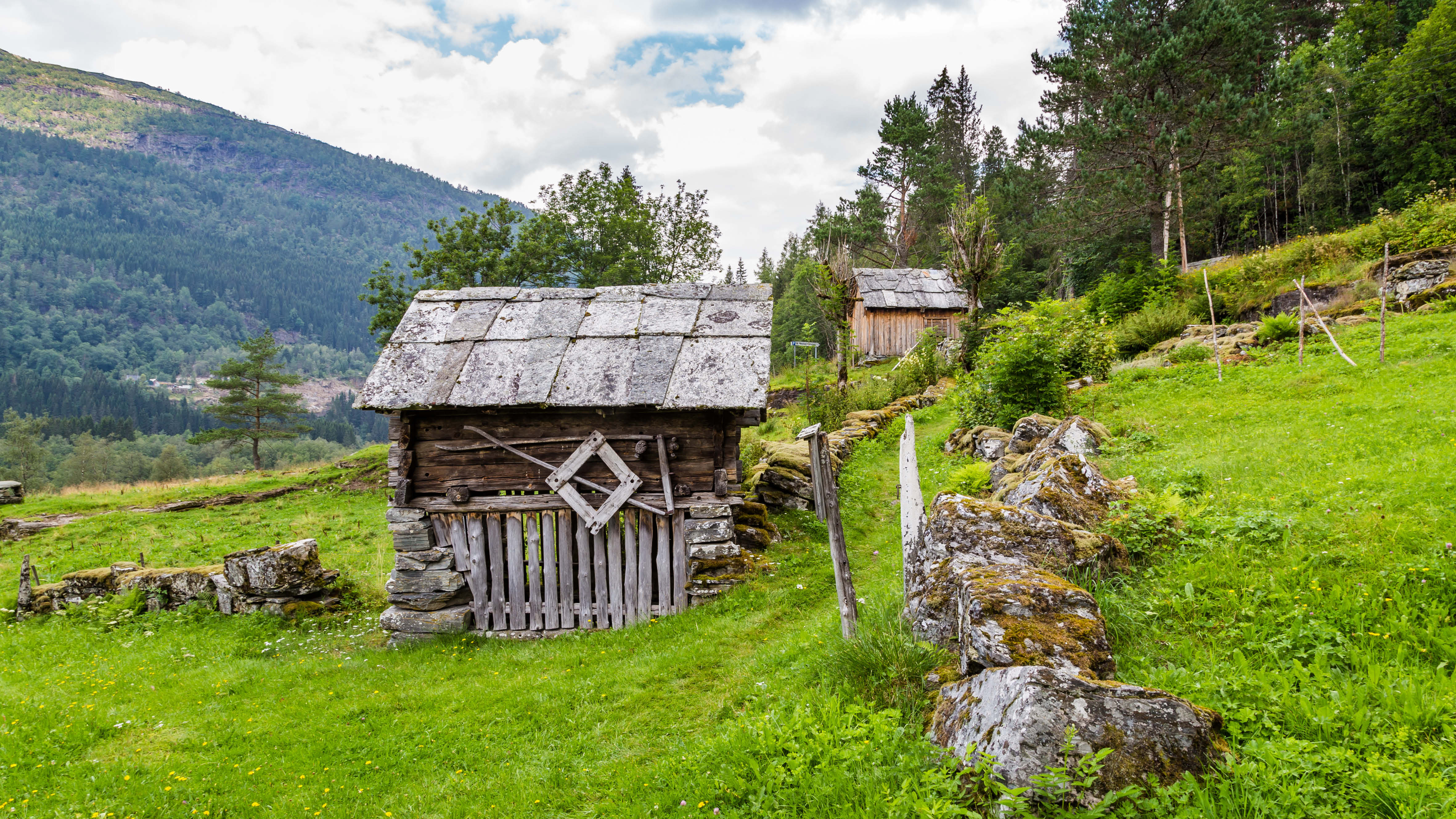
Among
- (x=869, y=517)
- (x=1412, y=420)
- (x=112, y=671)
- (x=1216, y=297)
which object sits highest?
(x=1216, y=297)

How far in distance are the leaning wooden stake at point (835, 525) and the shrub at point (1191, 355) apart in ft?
39.8

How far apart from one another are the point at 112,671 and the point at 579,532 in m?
6.10

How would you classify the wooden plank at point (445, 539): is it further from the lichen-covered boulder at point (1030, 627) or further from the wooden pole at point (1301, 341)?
the wooden pole at point (1301, 341)

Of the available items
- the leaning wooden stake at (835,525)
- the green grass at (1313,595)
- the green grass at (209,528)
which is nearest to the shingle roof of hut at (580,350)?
the leaning wooden stake at (835,525)

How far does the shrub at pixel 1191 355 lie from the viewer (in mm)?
14086

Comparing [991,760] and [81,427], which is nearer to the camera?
[991,760]

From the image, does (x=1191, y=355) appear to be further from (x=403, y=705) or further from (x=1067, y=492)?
(x=403, y=705)

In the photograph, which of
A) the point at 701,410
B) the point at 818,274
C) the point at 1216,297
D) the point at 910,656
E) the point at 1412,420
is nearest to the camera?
the point at 910,656

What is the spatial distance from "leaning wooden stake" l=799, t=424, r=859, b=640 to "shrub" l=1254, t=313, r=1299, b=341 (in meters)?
14.0

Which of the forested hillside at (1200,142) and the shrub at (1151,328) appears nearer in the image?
the shrub at (1151,328)

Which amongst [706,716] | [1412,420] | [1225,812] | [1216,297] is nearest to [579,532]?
[706,716]

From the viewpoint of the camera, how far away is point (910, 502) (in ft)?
20.7

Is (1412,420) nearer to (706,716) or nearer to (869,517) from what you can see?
(869,517)

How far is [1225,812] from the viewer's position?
2.85 m
